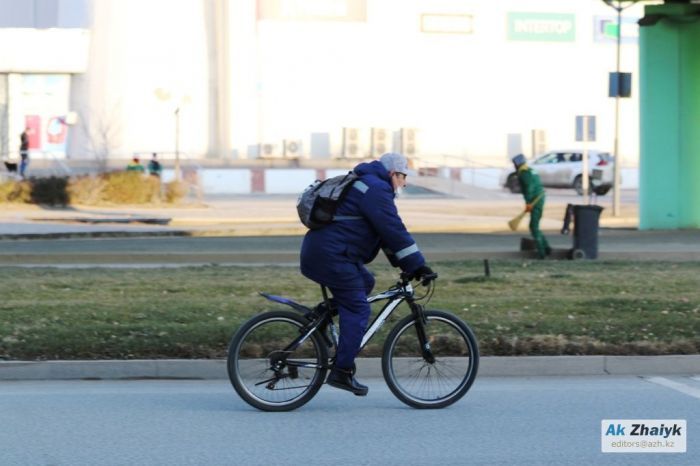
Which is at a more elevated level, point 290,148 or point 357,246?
point 290,148

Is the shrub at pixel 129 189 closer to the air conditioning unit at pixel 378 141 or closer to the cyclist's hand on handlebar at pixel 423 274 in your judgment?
the air conditioning unit at pixel 378 141

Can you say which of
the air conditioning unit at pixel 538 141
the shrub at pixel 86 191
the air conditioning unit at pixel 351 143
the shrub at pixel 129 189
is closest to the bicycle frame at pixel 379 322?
the shrub at pixel 86 191

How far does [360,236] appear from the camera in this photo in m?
8.34

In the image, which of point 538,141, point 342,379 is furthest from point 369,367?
point 538,141

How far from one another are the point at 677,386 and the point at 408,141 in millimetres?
47279

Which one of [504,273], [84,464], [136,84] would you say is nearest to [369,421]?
[84,464]

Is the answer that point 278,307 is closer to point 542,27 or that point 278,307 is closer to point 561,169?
point 561,169

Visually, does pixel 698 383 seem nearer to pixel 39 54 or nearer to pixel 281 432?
pixel 281 432

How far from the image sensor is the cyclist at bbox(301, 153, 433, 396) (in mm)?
8234

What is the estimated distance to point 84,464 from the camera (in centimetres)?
704

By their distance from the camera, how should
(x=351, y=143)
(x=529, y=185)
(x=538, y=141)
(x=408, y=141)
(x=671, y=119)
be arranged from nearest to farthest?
(x=529, y=185) < (x=671, y=119) < (x=351, y=143) < (x=408, y=141) < (x=538, y=141)

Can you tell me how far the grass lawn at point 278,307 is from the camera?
10.5 m

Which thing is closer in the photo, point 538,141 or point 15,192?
point 15,192

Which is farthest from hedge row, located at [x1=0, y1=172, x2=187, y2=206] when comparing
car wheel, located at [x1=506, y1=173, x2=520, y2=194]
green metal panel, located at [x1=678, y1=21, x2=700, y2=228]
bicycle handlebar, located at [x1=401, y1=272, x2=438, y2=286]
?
bicycle handlebar, located at [x1=401, y1=272, x2=438, y2=286]
